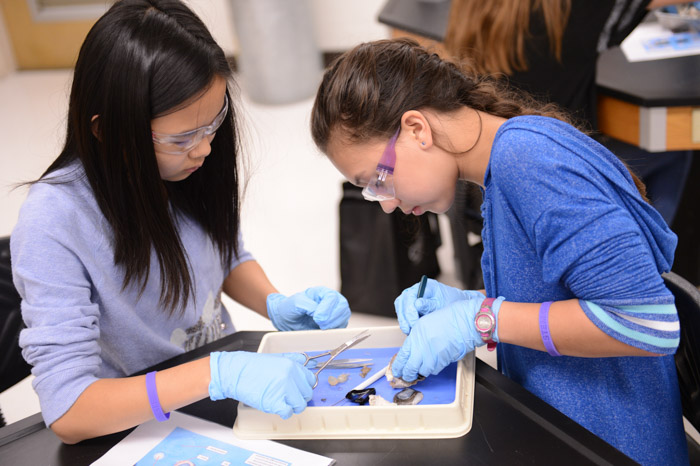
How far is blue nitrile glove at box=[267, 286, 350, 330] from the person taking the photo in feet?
3.96

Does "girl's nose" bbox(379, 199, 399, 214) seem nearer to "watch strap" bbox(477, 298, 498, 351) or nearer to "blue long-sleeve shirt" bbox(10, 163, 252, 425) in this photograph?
"watch strap" bbox(477, 298, 498, 351)

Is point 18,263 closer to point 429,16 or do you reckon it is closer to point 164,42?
point 164,42

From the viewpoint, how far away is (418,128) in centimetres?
104

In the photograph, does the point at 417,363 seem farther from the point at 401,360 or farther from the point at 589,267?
the point at 589,267

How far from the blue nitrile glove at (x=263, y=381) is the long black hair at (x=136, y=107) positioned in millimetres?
262

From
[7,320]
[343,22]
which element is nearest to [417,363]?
[7,320]

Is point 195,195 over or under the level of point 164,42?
under

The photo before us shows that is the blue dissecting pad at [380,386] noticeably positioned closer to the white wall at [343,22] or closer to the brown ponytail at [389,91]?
the brown ponytail at [389,91]

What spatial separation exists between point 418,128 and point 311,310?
1.32 ft

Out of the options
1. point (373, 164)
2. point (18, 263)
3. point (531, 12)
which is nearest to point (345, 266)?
point (531, 12)

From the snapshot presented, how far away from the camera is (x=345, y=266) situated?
7.81ft

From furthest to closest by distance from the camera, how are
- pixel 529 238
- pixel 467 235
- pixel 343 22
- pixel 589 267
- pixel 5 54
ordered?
1. pixel 5 54
2. pixel 343 22
3. pixel 467 235
4. pixel 529 238
5. pixel 589 267

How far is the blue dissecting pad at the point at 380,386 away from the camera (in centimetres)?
94

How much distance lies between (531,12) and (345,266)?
3.41ft
